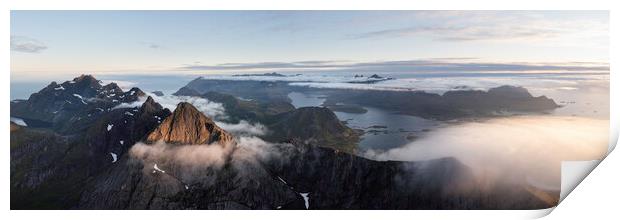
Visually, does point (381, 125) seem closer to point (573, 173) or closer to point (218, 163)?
point (573, 173)

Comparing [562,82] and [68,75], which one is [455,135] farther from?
[68,75]

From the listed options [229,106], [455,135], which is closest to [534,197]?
[455,135]

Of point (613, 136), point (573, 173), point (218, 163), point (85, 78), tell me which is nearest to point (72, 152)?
point (85, 78)

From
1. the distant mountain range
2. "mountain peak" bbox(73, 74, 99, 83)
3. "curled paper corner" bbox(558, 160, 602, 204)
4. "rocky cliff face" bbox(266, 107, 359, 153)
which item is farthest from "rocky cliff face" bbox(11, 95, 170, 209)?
"curled paper corner" bbox(558, 160, 602, 204)

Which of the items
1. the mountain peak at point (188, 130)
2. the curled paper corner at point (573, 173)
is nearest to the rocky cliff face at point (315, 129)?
the mountain peak at point (188, 130)
